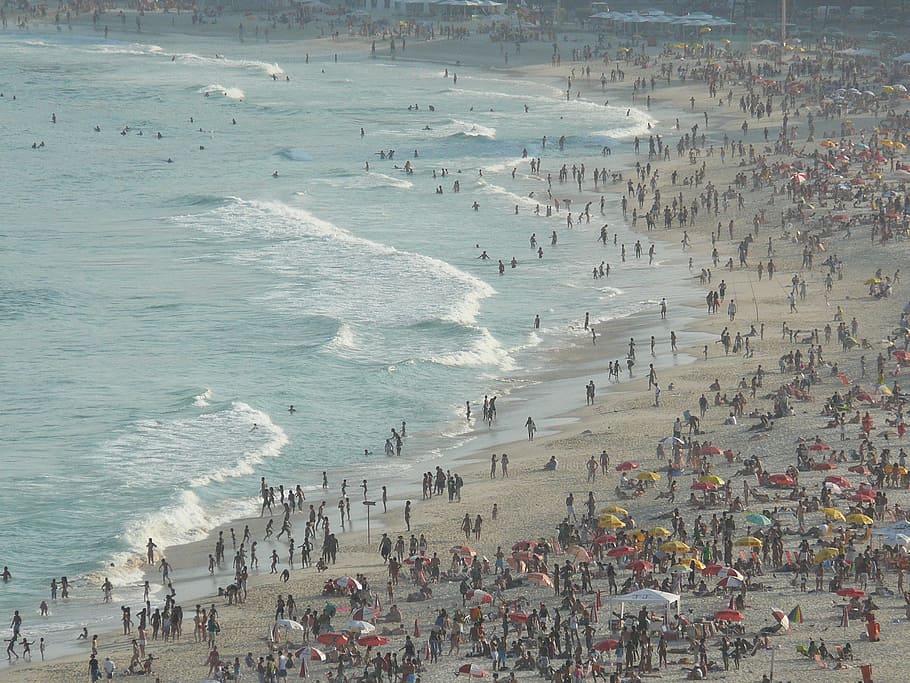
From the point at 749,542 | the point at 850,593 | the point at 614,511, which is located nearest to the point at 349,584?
the point at 614,511

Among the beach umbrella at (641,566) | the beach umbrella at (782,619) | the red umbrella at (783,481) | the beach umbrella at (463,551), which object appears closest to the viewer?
the beach umbrella at (782,619)

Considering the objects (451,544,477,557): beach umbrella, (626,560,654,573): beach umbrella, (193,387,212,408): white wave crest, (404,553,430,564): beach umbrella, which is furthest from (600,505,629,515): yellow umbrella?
(193,387,212,408): white wave crest

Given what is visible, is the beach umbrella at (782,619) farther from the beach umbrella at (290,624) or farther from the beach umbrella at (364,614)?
the beach umbrella at (290,624)

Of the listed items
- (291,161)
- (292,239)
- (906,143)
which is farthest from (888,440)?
(291,161)

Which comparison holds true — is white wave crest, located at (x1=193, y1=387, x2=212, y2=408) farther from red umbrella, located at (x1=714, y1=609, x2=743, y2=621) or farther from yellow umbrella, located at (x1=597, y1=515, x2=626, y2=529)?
red umbrella, located at (x1=714, y1=609, x2=743, y2=621)

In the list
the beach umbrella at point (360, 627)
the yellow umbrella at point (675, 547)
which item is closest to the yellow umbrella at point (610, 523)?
the yellow umbrella at point (675, 547)

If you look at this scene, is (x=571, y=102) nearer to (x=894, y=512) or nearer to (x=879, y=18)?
(x=879, y=18)
